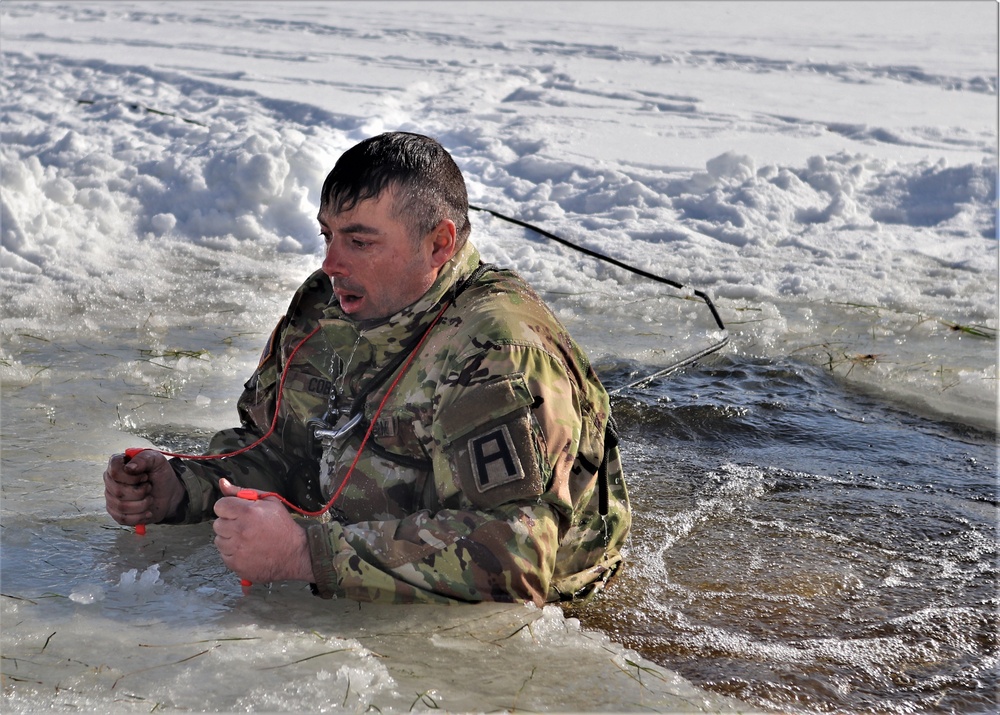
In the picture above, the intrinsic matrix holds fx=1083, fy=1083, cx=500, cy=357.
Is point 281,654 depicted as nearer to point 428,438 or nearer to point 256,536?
point 256,536

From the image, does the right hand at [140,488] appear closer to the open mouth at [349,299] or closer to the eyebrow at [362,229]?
the open mouth at [349,299]

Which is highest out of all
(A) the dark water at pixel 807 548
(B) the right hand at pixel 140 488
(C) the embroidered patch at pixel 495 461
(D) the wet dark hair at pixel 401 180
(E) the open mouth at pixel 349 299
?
(D) the wet dark hair at pixel 401 180

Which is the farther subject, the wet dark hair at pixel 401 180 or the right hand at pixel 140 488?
the right hand at pixel 140 488

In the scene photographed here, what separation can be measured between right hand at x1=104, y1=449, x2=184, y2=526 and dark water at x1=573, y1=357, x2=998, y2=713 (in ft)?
4.00

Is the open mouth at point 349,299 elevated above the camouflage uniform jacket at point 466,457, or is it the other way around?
the open mouth at point 349,299

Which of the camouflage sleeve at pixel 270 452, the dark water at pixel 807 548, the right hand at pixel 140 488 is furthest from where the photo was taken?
the camouflage sleeve at pixel 270 452

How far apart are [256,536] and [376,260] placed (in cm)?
71

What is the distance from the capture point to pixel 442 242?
2662mm

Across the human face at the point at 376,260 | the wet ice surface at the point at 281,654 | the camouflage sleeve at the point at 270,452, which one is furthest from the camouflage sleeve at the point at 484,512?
the camouflage sleeve at the point at 270,452

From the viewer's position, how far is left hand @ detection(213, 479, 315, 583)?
245 centimetres

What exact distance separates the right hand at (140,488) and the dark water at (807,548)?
1.22m

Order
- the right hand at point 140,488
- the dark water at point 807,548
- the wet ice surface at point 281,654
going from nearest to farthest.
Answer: the wet ice surface at point 281,654 < the dark water at point 807,548 < the right hand at point 140,488

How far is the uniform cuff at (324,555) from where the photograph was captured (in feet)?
8.36

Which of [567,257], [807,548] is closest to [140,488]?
[807,548]
